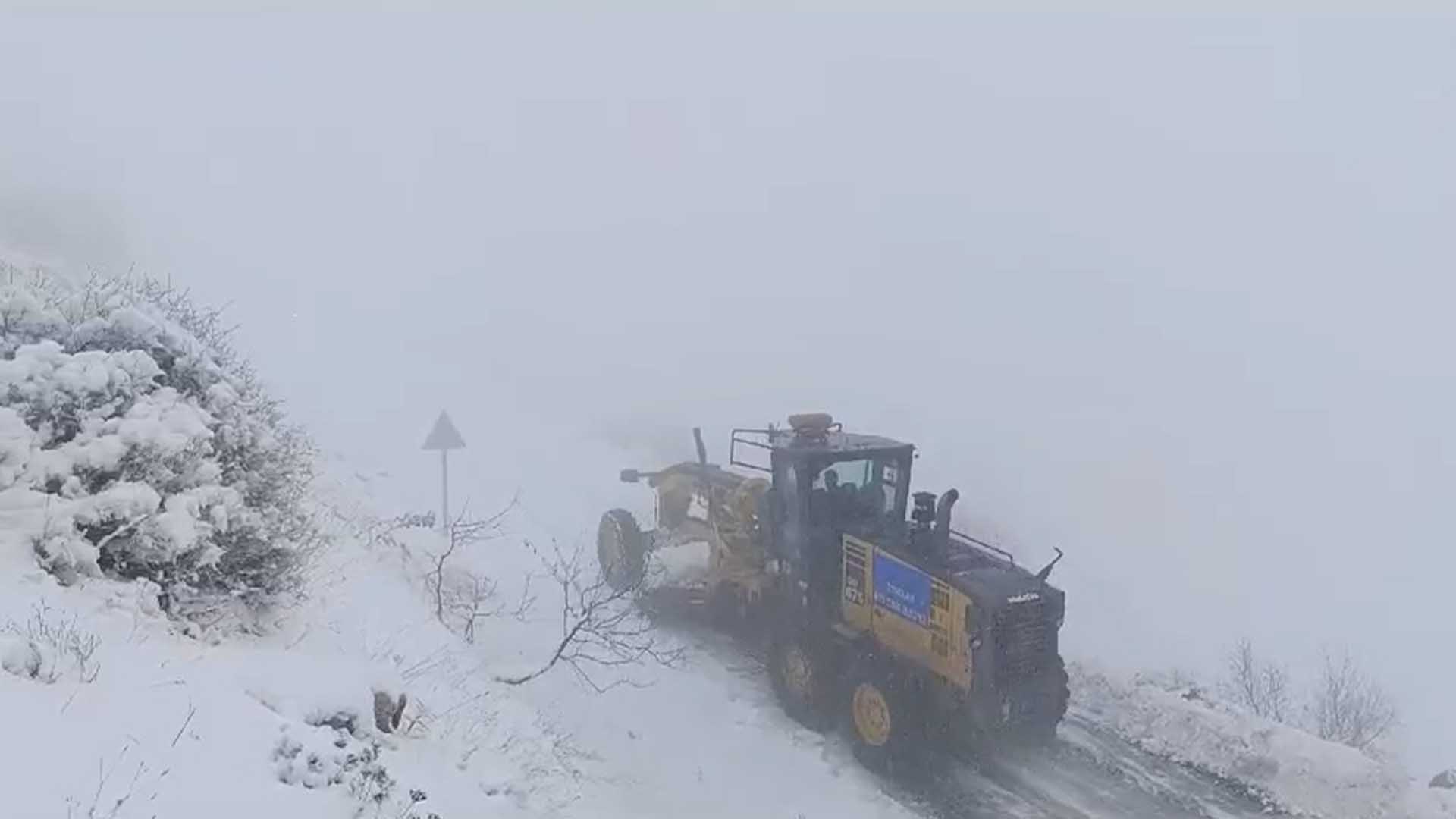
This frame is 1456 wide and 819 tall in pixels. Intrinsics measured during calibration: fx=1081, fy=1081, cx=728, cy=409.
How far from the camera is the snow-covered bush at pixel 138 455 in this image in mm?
6105

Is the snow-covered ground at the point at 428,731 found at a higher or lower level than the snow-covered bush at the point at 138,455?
lower

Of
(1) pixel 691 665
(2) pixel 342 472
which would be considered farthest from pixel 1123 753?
(2) pixel 342 472

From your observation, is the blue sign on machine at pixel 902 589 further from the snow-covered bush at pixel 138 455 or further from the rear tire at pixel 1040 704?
the snow-covered bush at pixel 138 455

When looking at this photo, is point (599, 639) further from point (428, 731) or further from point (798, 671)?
point (428, 731)

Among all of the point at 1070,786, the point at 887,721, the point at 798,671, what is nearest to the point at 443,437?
the point at 798,671

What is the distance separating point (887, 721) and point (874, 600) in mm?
1292

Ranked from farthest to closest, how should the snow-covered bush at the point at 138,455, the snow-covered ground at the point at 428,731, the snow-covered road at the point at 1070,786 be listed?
the snow-covered road at the point at 1070,786, the snow-covered bush at the point at 138,455, the snow-covered ground at the point at 428,731

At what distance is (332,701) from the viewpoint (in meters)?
5.77

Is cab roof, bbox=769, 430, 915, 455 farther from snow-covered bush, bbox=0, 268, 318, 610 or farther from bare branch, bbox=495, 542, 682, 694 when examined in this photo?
snow-covered bush, bbox=0, 268, 318, 610

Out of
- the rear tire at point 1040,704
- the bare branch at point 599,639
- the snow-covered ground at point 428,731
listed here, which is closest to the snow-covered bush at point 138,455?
the snow-covered ground at point 428,731

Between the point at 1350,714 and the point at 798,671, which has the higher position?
the point at 798,671

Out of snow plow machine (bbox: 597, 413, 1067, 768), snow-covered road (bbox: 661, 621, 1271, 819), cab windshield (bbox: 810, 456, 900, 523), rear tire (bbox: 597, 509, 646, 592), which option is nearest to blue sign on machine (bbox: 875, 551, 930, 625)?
snow plow machine (bbox: 597, 413, 1067, 768)

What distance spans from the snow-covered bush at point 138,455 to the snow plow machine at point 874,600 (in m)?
5.81

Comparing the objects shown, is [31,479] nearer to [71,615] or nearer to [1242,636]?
[71,615]
